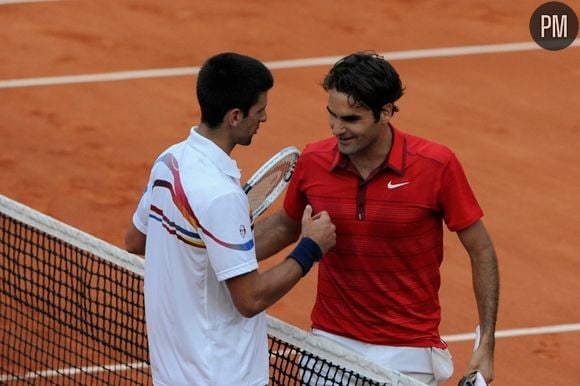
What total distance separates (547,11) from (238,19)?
3.68m

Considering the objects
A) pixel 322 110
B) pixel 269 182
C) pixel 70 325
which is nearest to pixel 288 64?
pixel 322 110

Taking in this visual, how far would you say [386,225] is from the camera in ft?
18.6

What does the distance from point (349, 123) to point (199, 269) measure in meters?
0.96

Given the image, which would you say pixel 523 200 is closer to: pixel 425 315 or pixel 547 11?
pixel 547 11

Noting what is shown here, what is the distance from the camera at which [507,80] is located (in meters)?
13.8

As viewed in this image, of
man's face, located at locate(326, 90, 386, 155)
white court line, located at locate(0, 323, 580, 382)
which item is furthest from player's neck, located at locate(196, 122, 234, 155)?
white court line, located at locate(0, 323, 580, 382)

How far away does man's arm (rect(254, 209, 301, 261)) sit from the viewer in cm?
604

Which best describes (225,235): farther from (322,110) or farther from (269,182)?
(322,110)

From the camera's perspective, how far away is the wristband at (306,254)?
5.25 meters

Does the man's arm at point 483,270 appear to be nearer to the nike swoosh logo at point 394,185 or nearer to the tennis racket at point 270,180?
the nike swoosh logo at point 394,185

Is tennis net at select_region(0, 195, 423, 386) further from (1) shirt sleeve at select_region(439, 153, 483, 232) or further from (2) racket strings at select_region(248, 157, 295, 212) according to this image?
(1) shirt sleeve at select_region(439, 153, 483, 232)

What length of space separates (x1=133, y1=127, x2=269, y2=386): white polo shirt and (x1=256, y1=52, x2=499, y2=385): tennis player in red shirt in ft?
1.88

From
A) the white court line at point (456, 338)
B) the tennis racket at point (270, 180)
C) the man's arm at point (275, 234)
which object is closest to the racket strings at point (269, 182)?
→ the tennis racket at point (270, 180)

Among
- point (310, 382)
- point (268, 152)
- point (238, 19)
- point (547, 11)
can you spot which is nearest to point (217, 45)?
point (238, 19)
